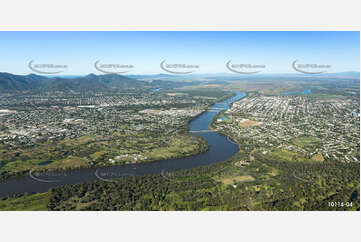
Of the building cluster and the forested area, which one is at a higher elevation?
the building cluster

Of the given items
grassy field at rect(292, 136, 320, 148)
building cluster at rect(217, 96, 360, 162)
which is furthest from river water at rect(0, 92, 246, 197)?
grassy field at rect(292, 136, 320, 148)

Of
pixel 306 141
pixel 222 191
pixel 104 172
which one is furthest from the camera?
pixel 306 141

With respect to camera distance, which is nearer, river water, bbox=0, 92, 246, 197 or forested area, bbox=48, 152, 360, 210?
forested area, bbox=48, 152, 360, 210

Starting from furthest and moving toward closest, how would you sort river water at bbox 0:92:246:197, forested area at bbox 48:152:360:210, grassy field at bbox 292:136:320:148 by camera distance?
grassy field at bbox 292:136:320:148 < river water at bbox 0:92:246:197 < forested area at bbox 48:152:360:210

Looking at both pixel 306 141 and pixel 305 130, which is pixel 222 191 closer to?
pixel 306 141

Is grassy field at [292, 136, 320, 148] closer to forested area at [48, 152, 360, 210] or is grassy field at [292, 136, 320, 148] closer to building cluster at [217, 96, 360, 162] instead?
building cluster at [217, 96, 360, 162]

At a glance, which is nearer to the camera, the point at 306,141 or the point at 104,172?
the point at 104,172

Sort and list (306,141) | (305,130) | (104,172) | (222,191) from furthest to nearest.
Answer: (305,130), (306,141), (104,172), (222,191)

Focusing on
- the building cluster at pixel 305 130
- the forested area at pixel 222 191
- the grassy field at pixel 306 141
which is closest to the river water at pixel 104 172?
the forested area at pixel 222 191

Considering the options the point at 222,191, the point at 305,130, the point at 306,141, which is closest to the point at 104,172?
the point at 222,191

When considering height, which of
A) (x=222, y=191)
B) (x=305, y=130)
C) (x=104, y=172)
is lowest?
(x=222, y=191)

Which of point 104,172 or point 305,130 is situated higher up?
point 305,130

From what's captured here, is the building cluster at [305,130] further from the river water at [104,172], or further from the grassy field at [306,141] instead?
the river water at [104,172]
